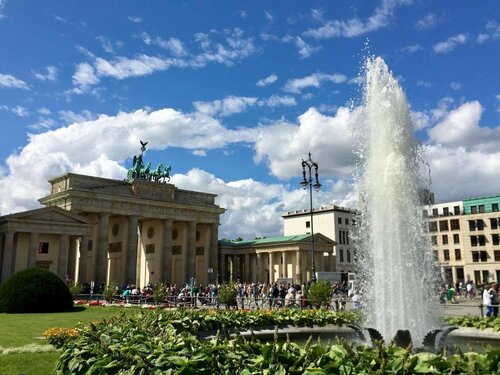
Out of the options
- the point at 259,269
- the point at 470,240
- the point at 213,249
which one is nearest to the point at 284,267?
the point at 259,269

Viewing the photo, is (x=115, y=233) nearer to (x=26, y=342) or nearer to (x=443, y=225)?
(x=26, y=342)

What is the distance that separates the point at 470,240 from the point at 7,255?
78804 mm

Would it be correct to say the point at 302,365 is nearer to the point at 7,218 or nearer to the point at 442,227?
the point at 7,218

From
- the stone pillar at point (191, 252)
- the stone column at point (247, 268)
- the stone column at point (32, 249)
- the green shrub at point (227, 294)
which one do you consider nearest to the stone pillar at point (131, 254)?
the stone pillar at point (191, 252)

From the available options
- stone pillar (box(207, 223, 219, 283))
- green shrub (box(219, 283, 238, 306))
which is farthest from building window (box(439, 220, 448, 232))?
green shrub (box(219, 283, 238, 306))

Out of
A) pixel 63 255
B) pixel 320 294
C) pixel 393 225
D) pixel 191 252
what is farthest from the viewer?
pixel 191 252

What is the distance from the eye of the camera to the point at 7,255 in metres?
51.1

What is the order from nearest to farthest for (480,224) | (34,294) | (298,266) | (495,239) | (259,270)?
(34,294), (298,266), (495,239), (480,224), (259,270)

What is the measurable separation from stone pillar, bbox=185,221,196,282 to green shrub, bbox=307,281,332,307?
49917 mm

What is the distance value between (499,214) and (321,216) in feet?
113

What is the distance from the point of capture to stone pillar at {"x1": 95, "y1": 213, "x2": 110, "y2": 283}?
203 ft

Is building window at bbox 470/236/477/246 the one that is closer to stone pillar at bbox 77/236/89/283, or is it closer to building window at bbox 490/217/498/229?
building window at bbox 490/217/498/229

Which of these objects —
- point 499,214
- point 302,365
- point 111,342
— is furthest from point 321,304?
point 499,214

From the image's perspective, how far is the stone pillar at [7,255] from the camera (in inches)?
2003
